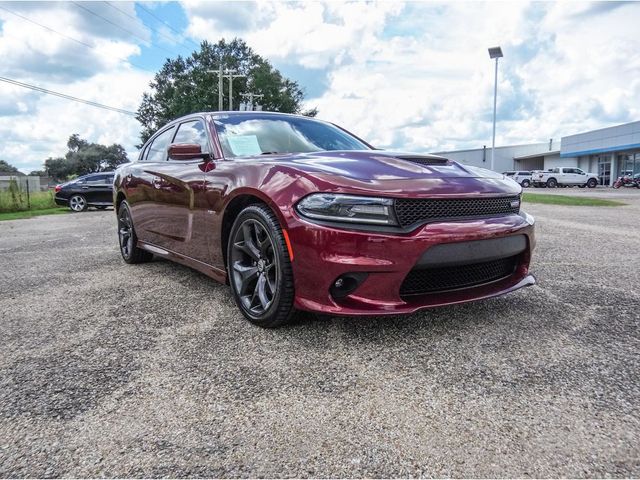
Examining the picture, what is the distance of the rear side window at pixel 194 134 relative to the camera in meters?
3.83

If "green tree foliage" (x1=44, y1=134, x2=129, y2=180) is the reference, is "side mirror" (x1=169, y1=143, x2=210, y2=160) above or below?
below

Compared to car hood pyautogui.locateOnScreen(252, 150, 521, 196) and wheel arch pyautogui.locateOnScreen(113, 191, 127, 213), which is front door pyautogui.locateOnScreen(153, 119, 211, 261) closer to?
car hood pyautogui.locateOnScreen(252, 150, 521, 196)

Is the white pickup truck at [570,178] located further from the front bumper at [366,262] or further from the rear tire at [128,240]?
the front bumper at [366,262]

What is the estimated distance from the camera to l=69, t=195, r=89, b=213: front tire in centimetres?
1794

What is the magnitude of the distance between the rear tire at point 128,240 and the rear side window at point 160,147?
25.9 inches

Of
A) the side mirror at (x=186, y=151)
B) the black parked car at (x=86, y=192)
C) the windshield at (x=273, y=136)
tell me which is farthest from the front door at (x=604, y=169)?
the side mirror at (x=186, y=151)

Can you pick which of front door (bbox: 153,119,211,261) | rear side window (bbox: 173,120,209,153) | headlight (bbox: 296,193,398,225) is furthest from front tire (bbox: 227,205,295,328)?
rear side window (bbox: 173,120,209,153)

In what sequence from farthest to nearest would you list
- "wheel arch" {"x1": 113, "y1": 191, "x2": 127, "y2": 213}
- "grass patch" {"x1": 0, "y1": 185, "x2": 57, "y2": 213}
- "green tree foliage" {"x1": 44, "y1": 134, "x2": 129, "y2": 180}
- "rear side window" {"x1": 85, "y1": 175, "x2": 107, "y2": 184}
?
"green tree foliage" {"x1": 44, "y1": 134, "x2": 129, "y2": 180}
"rear side window" {"x1": 85, "y1": 175, "x2": 107, "y2": 184}
"grass patch" {"x1": 0, "y1": 185, "x2": 57, "y2": 213}
"wheel arch" {"x1": 113, "y1": 191, "x2": 127, "y2": 213}

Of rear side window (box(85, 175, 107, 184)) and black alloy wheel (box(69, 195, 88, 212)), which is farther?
rear side window (box(85, 175, 107, 184))

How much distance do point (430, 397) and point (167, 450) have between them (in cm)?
110

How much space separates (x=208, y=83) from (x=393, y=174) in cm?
5444

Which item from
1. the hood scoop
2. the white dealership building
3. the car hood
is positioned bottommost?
the car hood

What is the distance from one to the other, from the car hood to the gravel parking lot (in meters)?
0.85

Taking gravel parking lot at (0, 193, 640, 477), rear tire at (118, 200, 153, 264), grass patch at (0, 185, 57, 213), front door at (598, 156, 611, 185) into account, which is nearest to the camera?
gravel parking lot at (0, 193, 640, 477)
